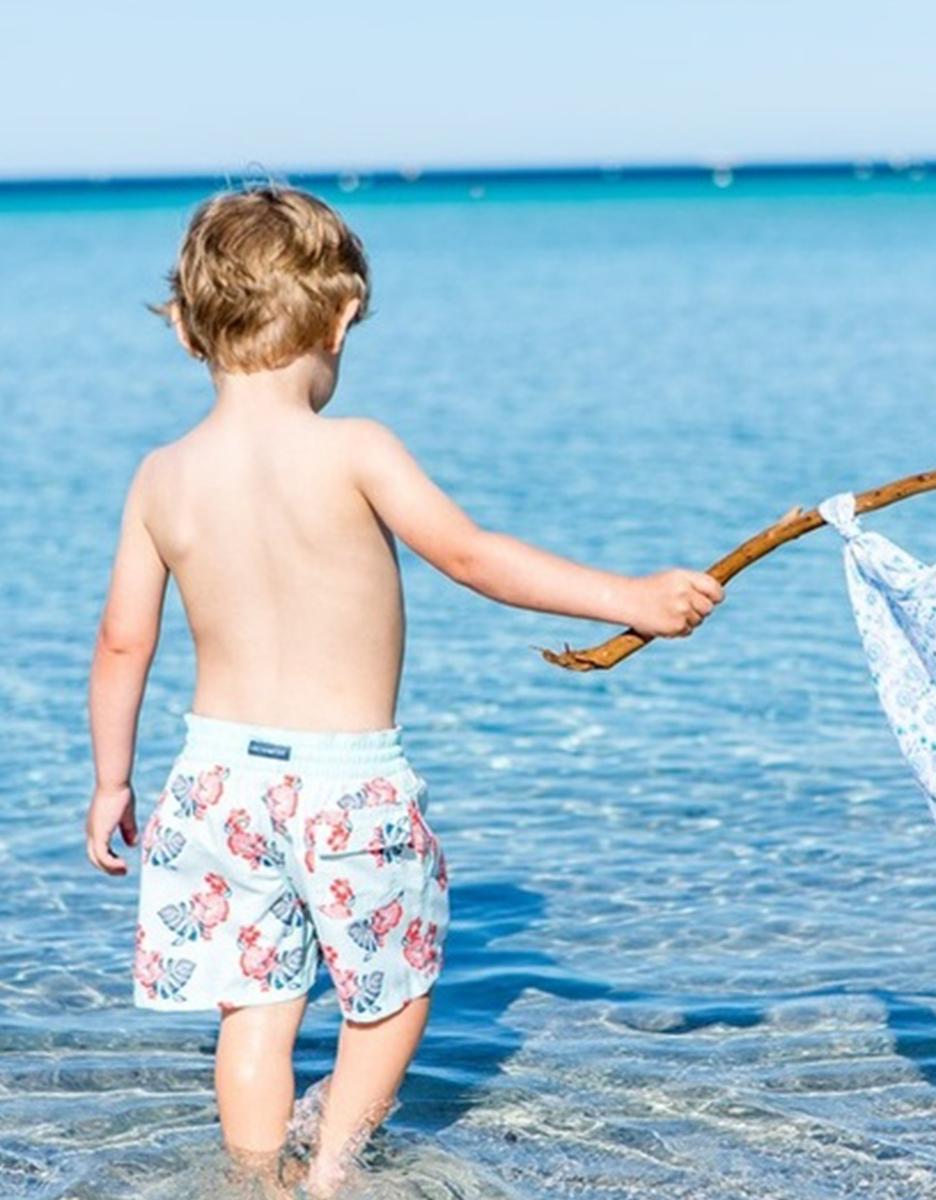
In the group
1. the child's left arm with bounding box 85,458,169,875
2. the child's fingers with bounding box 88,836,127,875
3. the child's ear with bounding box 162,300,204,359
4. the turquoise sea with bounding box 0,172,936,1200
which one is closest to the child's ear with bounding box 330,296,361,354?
the child's ear with bounding box 162,300,204,359

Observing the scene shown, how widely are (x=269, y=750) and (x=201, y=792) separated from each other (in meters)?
0.15

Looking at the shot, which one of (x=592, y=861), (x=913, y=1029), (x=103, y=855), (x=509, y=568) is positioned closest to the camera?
(x=509, y=568)

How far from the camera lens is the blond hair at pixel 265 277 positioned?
13.0ft

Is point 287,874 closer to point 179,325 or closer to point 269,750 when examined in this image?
point 269,750

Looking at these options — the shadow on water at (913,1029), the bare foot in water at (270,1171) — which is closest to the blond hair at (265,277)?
the bare foot in water at (270,1171)

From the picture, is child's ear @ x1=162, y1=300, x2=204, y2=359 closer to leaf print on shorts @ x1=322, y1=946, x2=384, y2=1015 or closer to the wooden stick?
the wooden stick

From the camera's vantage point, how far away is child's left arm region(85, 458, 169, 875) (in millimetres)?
4156

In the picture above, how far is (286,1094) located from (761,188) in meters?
147

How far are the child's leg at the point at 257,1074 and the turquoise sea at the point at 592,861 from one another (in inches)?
9.3

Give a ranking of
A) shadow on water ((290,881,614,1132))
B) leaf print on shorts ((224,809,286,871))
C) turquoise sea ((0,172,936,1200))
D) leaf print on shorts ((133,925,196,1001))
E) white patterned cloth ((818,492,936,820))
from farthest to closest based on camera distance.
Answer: shadow on water ((290,881,614,1132)), turquoise sea ((0,172,936,1200)), white patterned cloth ((818,492,936,820)), leaf print on shorts ((133,925,196,1001)), leaf print on shorts ((224,809,286,871))

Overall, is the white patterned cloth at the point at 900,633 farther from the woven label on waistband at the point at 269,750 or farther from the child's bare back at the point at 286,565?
the woven label on waistband at the point at 269,750

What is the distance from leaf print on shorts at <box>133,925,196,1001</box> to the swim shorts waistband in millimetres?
378

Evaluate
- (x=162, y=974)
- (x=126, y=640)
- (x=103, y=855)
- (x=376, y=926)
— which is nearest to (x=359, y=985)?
(x=376, y=926)

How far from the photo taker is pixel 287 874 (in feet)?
13.4
